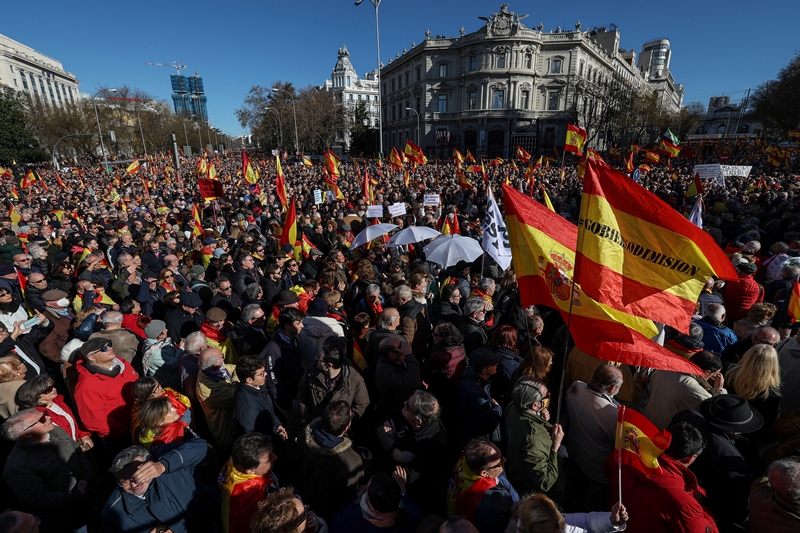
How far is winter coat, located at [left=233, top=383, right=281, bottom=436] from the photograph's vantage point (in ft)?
10.00

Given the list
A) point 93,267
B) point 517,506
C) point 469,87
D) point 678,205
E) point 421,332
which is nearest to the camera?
point 517,506

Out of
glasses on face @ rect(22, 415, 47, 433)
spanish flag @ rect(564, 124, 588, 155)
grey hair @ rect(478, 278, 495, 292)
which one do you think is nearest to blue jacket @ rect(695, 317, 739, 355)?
grey hair @ rect(478, 278, 495, 292)

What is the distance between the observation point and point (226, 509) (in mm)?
2396

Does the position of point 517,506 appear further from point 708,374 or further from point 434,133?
point 434,133

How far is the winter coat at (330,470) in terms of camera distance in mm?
2494

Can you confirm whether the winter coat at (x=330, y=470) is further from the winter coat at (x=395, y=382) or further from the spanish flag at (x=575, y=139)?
the spanish flag at (x=575, y=139)

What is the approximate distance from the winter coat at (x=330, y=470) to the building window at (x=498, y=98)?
55.5 m

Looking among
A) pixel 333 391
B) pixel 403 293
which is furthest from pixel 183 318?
pixel 403 293

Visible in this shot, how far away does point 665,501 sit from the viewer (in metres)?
2.08

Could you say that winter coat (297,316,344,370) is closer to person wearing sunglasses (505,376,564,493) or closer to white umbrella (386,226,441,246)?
person wearing sunglasses (505,376,564,493)

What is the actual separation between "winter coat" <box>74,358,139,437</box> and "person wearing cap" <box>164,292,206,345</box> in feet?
3.72

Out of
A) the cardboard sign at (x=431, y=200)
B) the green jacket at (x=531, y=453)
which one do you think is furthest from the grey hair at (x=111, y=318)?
the cardboard sign at (x=431, y=200)

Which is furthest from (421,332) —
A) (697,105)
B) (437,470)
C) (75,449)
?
(697,105)

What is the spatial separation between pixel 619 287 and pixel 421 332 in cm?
234
